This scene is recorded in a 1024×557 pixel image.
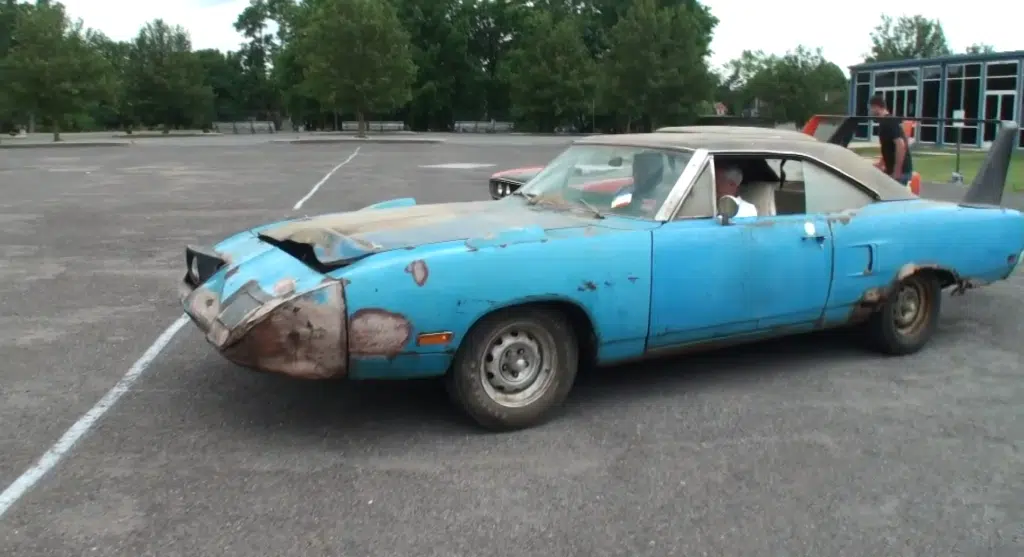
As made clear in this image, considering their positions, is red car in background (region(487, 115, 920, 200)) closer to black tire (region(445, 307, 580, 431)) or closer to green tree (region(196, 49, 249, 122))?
black tire (region(445, 307, 580, 431))

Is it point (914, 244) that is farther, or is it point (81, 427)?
point (914, 244)

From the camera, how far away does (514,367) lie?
14.9 feet

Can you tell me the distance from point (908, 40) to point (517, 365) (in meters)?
75.3

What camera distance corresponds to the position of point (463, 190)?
59.4 feet

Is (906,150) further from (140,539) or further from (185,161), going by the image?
(185,161)

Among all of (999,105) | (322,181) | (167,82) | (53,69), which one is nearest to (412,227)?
(322,181)

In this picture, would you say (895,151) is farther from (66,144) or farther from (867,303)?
(66,144)

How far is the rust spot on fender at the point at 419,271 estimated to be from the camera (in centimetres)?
415

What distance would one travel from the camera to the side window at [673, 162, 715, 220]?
501 cm

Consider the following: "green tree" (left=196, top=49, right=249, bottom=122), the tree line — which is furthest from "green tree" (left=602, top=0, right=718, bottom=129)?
"green tree" (left=196, top=49, right=249, bottom=122)

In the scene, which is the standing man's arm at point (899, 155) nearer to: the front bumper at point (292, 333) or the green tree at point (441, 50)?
the front bumper at point (292, 333)

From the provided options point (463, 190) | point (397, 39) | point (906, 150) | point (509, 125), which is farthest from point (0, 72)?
point (906, 150)

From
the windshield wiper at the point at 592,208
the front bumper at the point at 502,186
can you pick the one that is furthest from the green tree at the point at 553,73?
the windshield wiper at the point at 592,208

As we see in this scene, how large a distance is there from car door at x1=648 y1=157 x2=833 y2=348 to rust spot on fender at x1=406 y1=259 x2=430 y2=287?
47.4 inches
